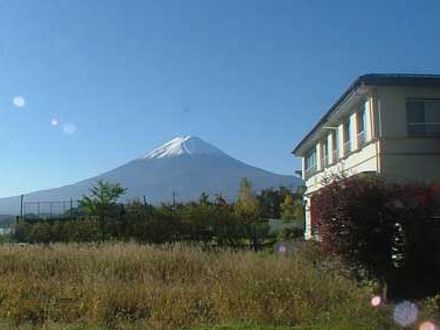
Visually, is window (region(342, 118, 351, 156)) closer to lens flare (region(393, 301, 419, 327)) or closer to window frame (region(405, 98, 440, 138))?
window frame (region(405, 98, 440, 138))

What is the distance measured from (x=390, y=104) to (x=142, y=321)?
17597 mm

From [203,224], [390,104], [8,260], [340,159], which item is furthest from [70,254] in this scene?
[203,224]

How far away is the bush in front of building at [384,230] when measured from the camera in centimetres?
1514

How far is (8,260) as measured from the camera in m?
20.3

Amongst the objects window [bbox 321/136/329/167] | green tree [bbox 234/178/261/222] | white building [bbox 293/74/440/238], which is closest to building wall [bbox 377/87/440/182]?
white building [bbox 293/74/440/238]

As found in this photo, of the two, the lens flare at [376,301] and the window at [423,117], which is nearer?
the lens flare at [376,301]

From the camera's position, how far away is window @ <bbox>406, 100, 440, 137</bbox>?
27547 mm

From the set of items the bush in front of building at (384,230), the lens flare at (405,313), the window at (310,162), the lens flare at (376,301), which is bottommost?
the lens flare at (405,313)

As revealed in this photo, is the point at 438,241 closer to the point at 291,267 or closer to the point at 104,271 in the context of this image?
the point at 291,267

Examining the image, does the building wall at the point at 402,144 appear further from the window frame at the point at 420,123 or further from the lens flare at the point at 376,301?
the lens flare at the point at 376,301

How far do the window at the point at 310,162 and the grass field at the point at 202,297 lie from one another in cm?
2924

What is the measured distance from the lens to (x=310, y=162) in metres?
49.5

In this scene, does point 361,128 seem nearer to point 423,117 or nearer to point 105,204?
point 423,117

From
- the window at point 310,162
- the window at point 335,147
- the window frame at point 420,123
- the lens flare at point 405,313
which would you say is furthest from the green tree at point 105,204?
the lens flare at point 405,313
